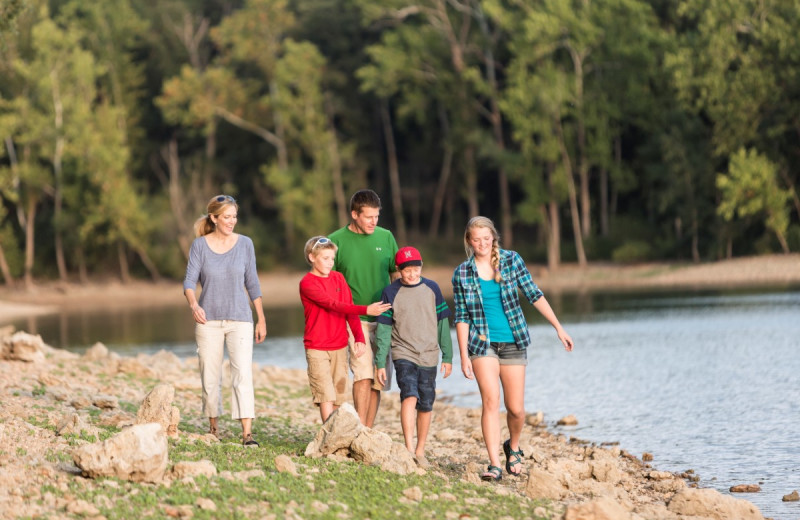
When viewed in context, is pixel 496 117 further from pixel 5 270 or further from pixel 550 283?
pixel 5 270

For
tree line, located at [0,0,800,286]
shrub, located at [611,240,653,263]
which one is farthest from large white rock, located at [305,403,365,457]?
shrub, located at [611,240,653,263]

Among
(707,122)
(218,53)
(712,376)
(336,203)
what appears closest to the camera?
(712,376)

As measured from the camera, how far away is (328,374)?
842 centimetres

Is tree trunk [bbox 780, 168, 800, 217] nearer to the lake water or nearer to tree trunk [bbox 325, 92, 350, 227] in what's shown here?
the lake water

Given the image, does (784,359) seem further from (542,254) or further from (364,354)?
(542,254)

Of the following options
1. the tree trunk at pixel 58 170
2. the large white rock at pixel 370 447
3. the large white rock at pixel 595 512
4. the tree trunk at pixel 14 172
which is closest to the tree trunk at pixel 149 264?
the tree trunk at pixel 58 170

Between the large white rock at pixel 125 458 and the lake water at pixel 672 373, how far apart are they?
14.0 feet

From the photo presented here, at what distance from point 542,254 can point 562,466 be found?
3837cm

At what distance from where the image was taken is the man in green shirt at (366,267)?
8484 millimetres

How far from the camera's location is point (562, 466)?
27.6 feet

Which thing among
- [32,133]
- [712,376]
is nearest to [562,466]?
[712,376]

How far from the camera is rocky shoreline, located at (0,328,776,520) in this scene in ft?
21.0

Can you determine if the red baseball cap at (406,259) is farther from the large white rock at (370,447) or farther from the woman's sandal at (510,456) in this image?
the woman's sandal at (510,456)

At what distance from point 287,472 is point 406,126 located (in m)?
45.5
